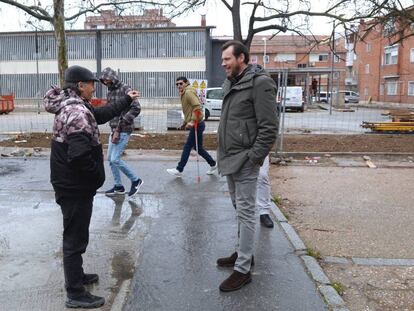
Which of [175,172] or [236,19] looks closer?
[175,172]

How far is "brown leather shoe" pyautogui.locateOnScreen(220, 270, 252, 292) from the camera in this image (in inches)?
154

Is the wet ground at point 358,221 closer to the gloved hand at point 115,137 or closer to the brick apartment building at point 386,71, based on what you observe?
the gloved hand at point 115,137

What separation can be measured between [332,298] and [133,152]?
8300 mm

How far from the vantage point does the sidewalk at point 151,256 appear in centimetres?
377

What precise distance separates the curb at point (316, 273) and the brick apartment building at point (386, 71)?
129ft

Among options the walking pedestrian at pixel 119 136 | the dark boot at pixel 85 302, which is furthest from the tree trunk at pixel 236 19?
the dark boot at pixel 85 302

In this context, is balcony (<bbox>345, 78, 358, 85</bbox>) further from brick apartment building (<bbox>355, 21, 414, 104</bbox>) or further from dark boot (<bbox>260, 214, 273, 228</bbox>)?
dark boot (<bbox>260, 214, 273, 228</bbox>)

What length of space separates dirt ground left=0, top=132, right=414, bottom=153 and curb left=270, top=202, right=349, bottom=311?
6.26 metres

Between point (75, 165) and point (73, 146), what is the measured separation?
0.47 ft

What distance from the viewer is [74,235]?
364 centimetres

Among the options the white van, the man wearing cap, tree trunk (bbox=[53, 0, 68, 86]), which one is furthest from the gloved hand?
the white van

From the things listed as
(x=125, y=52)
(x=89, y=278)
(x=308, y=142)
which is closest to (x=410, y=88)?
(x=125, y=52)

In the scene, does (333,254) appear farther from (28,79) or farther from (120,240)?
(28,79)

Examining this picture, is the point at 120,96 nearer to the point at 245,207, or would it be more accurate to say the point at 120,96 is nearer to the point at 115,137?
the point at 115,137
